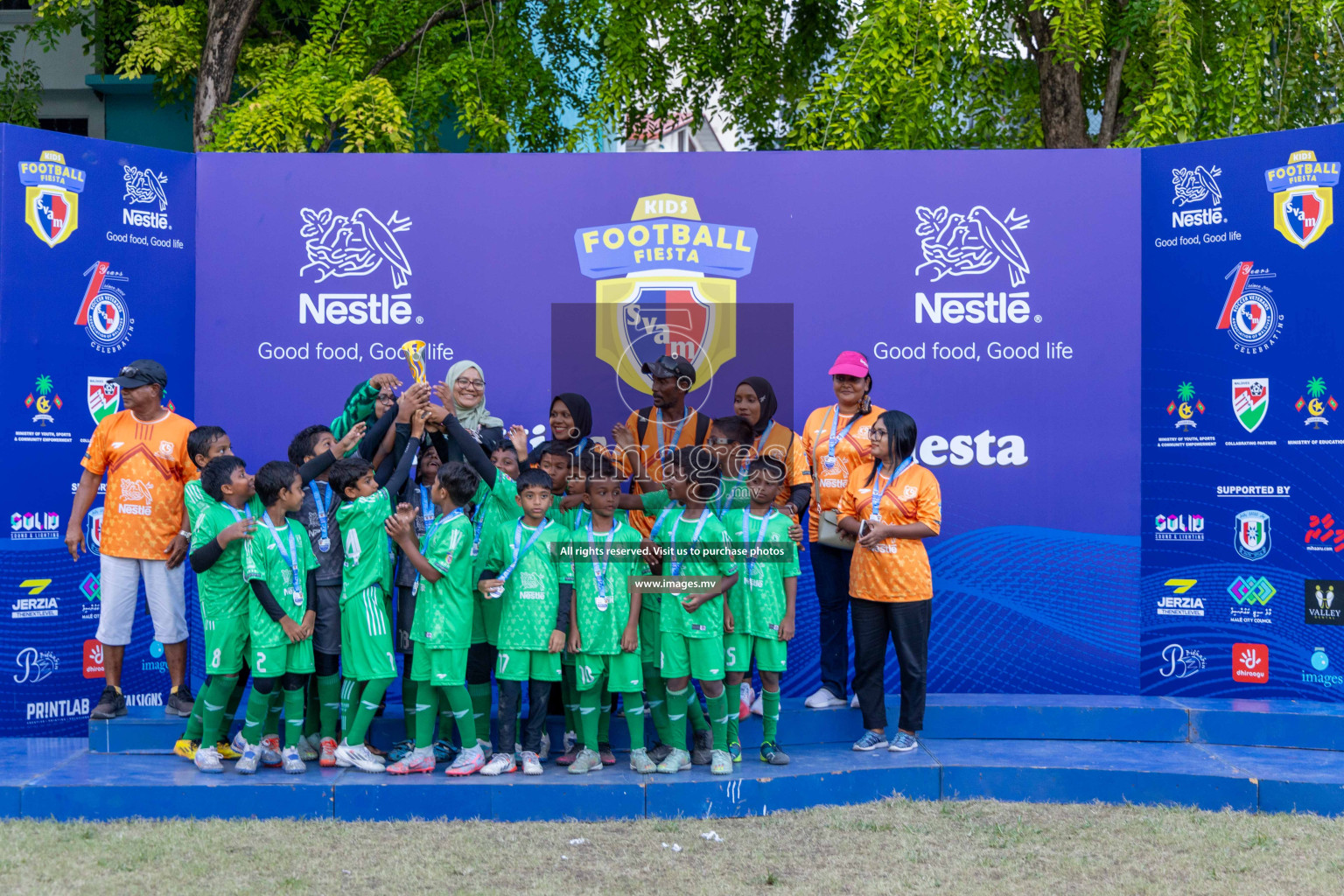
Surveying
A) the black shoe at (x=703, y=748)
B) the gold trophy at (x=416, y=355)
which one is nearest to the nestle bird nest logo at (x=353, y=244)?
the gold trophy at (x=416, y=355)

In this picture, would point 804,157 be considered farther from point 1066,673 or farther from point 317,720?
point 317,720

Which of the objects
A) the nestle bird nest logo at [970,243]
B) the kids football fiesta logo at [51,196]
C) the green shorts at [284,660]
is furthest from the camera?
the nestle bird nest logo at [970,243]

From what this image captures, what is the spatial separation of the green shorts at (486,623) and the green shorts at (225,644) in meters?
0.93

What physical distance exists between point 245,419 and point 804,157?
11.1 ft

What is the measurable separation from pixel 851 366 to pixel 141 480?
3354 millimetres

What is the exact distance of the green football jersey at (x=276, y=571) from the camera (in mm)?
4605

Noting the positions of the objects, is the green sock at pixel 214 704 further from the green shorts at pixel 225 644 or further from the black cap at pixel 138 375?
the black cap at pixel 138 375

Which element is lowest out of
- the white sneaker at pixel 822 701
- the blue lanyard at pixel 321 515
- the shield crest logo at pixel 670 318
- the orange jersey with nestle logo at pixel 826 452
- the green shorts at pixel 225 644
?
the white sneaker at pixel 822 701

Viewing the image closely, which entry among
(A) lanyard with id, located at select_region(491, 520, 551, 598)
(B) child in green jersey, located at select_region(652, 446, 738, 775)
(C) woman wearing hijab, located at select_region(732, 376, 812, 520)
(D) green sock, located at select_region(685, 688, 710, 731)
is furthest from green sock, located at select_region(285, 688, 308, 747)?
(C) woman wearing hijab, located at select_region(732, 376, 812, 520)

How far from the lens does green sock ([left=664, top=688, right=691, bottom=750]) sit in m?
4.79

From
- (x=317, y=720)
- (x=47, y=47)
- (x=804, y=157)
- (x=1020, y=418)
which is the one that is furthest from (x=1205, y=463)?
(x=47, y=47)

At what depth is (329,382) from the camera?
247 inches

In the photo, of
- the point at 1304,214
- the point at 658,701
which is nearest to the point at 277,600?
the point at 658,701

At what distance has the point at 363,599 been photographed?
472 centimetres
